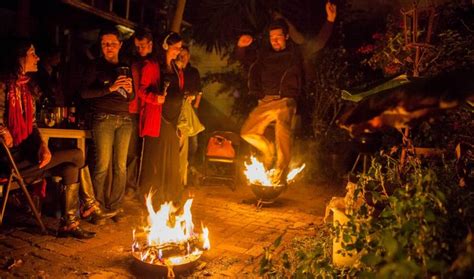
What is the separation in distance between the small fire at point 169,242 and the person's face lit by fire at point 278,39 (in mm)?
3574

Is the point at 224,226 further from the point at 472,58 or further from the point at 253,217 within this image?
the point at 472,58

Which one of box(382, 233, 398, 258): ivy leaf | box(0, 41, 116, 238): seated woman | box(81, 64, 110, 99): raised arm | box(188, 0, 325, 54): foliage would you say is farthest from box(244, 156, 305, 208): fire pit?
box(382, 233, 398, 258): ivy leaf

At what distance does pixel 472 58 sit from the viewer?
5488mm

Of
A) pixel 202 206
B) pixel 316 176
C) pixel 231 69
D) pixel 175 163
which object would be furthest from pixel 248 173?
pixel 231 69

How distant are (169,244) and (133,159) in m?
2.92

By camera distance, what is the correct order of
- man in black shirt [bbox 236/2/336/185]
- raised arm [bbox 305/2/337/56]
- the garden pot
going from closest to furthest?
the garden pot < man in black shirt [bbox 236/2/336/185] < raised arm [bbox 305/2/337/56]

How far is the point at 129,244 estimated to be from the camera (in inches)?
175


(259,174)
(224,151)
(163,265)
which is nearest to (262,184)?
(259,174)

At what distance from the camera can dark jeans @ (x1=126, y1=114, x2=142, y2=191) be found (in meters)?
6.29

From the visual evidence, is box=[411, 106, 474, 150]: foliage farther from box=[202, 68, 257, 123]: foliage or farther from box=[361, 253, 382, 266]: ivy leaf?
box=[202, 68, 257, 123]: foliage

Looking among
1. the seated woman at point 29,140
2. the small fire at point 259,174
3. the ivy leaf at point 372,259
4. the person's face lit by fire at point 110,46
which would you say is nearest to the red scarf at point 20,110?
the seated woman at point 29,140

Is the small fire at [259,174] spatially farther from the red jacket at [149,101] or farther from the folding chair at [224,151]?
the red jacket at [149,101]

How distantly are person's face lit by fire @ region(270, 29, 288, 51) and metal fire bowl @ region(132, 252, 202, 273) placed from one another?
A: 4165 millimetres

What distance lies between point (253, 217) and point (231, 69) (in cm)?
619
